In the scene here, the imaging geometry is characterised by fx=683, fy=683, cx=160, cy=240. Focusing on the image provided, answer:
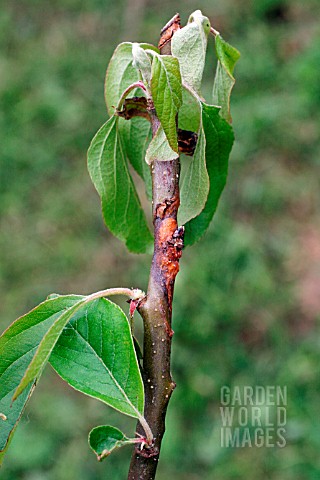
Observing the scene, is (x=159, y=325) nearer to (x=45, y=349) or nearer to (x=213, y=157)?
(x=45, y=349)

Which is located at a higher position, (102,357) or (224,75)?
(224,75)

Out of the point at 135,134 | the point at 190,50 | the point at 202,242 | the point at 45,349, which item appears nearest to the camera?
the point at 45,349

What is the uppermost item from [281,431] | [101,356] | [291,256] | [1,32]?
[1,32]

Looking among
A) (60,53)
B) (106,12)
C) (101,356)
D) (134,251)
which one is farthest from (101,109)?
(101,356)

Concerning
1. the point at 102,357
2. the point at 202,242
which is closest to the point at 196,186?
the point at 102,357

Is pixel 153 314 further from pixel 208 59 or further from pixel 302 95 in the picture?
pixel 208 59

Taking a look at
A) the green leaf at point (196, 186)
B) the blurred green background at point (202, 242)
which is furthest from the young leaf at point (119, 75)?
the blurred green background at point (202, 242)

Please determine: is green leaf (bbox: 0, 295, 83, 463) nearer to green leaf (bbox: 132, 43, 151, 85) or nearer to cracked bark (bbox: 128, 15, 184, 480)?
cracked bark (bbox: 128, 15, 184, 480)
